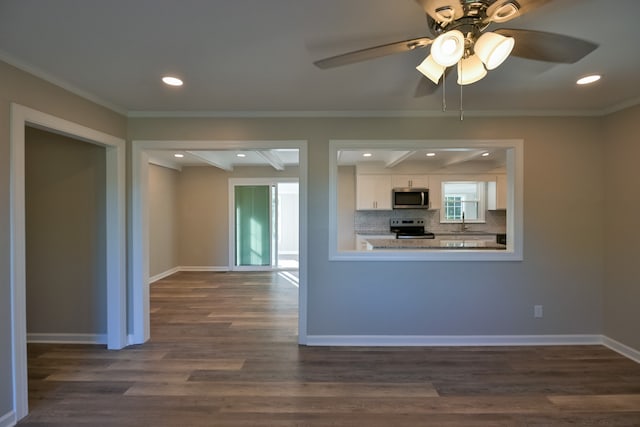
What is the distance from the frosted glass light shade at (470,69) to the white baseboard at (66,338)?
3.85 meters

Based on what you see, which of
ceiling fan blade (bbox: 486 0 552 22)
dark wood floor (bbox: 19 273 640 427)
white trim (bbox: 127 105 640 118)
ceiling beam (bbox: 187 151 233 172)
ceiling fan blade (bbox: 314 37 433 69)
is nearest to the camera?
ceiling fan blade (bbox: 486 0 552 22)

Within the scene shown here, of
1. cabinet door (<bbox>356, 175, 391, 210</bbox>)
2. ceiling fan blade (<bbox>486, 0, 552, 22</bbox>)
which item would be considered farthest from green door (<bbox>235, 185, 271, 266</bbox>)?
ceiling fan blade (<bbox>486, 0, 552, 22</bbox>)

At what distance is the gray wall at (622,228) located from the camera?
288cm

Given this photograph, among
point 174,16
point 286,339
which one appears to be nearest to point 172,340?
point 286,339

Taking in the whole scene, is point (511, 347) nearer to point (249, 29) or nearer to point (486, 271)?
point (486, 271)

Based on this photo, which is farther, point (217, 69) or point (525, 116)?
point (525, 116)

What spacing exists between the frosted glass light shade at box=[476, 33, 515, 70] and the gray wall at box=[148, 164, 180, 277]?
591 cm

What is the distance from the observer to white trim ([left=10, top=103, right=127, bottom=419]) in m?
2.06

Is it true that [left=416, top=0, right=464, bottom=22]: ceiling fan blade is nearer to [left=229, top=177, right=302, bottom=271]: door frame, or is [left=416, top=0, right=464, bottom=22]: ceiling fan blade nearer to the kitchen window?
the kitchen window

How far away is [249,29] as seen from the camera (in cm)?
172

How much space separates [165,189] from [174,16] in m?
5.51

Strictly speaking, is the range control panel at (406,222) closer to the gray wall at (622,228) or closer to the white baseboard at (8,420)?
the gray wall at (622,228)

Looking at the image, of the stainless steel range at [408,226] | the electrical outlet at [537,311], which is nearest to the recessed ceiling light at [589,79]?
the electrical outlet at [537,311]

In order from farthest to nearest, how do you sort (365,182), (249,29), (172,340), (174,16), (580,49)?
(365,182) → (172,340) → (249,29) → (174,16) → (580,49)
